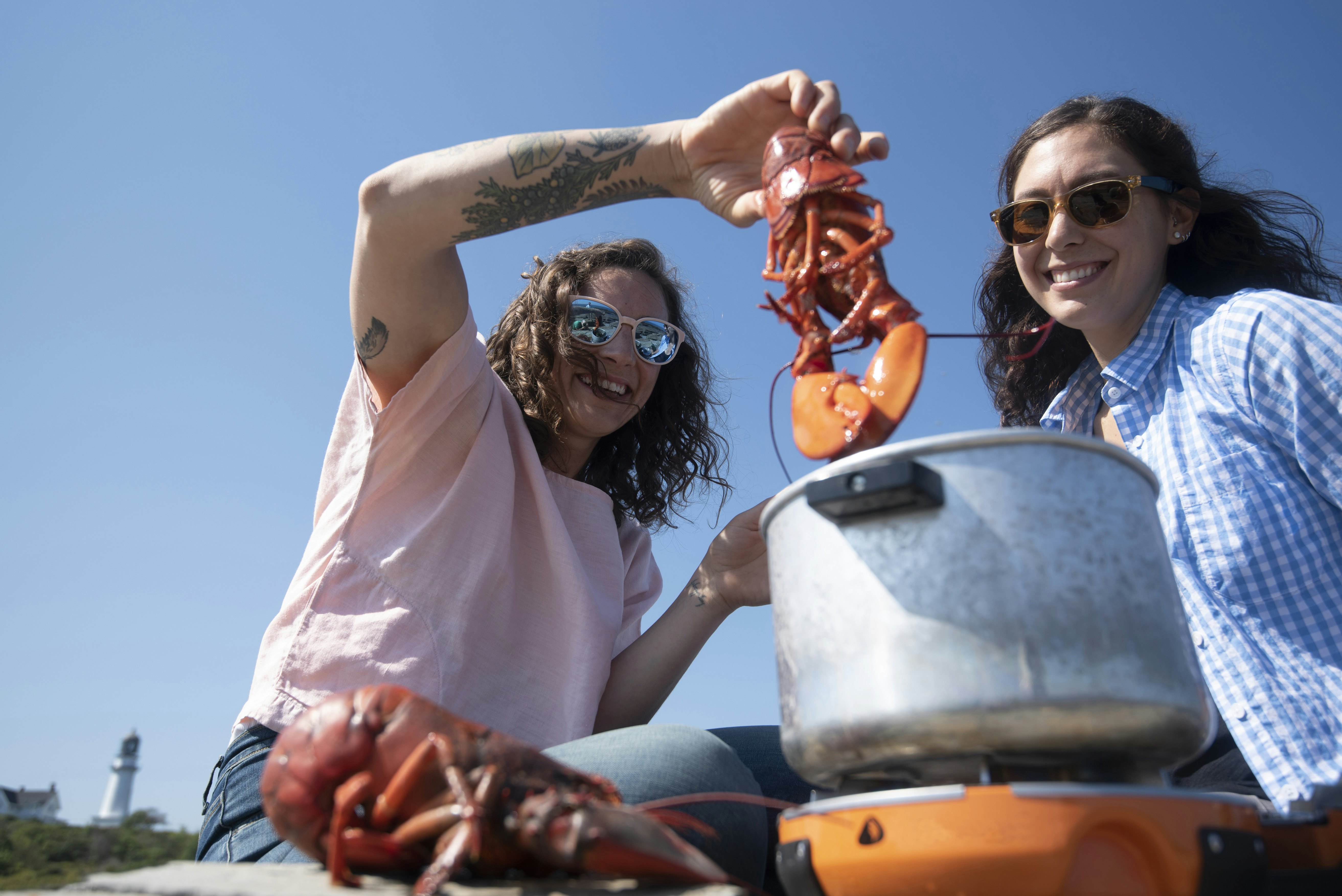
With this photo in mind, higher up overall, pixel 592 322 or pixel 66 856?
pixel 592 322

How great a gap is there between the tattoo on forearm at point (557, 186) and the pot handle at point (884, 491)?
166 cm

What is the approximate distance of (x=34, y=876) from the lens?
5.07 feet

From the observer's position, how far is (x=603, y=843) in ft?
3.78

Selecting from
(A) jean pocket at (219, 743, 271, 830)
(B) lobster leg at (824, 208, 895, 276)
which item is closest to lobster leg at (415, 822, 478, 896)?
(B) lobster leg at (824, 208, 895, 276)

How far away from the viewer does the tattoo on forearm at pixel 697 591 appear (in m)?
3.33

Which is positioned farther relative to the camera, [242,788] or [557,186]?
[557,186]

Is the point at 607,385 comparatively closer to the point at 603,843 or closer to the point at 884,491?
the point at 884,491

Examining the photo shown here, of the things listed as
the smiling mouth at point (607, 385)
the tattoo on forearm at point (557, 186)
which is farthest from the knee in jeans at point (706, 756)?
the smiling mouth at point (607, 385)

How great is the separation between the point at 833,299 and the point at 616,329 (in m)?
1.84

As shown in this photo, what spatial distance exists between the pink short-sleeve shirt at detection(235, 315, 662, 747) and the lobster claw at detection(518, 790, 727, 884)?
1.48 m

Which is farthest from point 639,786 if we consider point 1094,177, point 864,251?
point 1094,177

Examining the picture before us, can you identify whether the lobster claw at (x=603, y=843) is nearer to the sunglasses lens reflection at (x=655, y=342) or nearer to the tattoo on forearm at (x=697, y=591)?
the tattoo on forearm at (x=697, y=591)

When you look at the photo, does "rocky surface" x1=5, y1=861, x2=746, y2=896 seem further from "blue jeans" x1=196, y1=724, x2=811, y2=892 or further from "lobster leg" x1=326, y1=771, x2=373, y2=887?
"blue jeans" x1=196, y1=724, x2=811, y2=892

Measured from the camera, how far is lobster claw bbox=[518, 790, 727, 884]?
1.16 m
